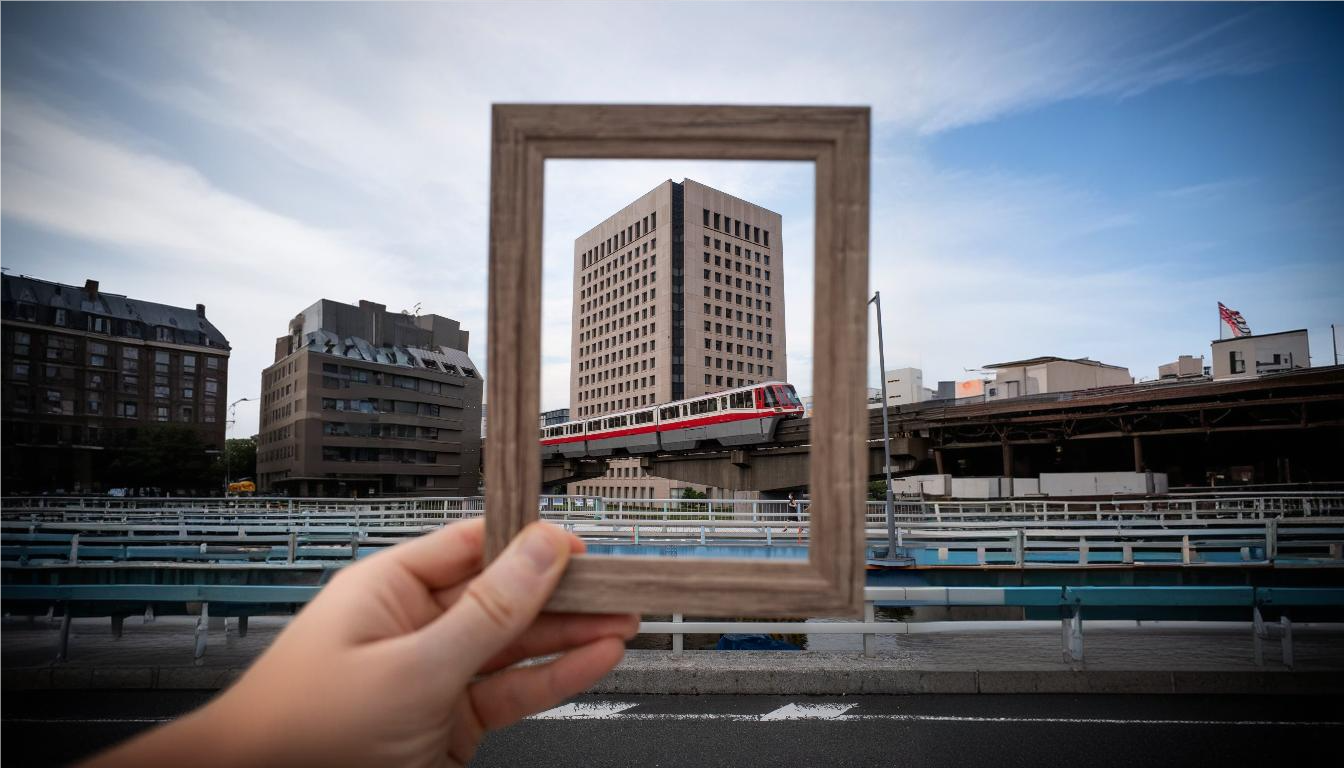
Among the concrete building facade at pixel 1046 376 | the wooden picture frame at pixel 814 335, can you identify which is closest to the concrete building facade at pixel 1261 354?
the concrete building facade at pixel 1046 376

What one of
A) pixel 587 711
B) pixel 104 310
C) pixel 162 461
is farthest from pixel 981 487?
pixel 104 310

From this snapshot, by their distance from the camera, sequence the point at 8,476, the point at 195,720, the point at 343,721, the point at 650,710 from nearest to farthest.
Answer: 1. the point at 195,720
2. the point at 343,721
3. the point at 650,710
4. the point at 8,476

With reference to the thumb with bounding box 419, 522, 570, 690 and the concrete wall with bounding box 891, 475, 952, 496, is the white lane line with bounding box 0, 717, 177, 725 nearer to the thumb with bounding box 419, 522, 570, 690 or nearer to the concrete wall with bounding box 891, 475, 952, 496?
the thumb with bounding box 419, 522, 570, 690

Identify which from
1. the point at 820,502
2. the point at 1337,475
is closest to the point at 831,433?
the point at 820,502

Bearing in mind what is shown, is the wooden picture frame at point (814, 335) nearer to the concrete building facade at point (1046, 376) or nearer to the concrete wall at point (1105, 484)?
the concrete wall at point (1105, 484)

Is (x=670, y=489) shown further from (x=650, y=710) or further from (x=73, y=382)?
(x=650, y=710)

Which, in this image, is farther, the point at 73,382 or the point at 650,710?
the point at 73,382

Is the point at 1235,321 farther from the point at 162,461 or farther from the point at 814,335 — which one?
the point at 162,461
